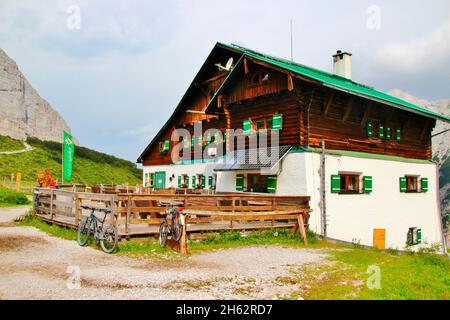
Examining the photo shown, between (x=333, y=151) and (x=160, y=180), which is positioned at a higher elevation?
(x=333, y=151)

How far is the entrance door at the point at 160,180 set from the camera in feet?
95.0

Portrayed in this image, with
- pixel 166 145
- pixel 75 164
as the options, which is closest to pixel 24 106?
pixel 75 164

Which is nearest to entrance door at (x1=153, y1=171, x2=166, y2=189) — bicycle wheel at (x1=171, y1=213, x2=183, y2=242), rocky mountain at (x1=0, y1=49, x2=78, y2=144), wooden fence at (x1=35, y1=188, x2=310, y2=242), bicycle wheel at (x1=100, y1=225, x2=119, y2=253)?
wooden fence at (x1=35, y1=188, x2=310, y2=242)

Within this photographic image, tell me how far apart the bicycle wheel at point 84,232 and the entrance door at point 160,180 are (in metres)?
17.4

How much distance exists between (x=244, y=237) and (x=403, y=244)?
10.4m

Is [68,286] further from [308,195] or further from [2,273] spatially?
[308,195]

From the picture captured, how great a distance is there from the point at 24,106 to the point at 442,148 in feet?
445

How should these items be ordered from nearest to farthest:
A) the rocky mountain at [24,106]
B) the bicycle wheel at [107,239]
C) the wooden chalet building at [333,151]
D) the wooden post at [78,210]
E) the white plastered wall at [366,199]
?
the bicycle wheel at [107,239] < the wooden post at [78,210] < the white plastered wall at [366,199] < the wooden chalet building at [333,151] < the rocky mountain at [24,106]

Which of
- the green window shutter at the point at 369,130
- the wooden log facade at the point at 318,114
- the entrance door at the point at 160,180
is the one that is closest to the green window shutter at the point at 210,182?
the wooden log facade at the point at 318,114

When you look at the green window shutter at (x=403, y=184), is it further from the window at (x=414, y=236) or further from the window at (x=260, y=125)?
the window at (x=260, y=125)

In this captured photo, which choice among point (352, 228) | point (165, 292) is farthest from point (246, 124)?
point (165, 292)

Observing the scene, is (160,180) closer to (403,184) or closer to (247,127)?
(247,127)

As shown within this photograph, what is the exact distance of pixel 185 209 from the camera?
11703mm
